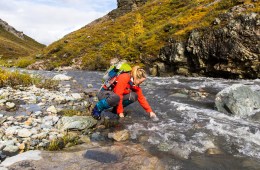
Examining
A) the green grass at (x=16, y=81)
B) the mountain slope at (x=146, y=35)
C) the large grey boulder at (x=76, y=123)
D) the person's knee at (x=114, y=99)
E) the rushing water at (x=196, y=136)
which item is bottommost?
the rushing water at (x=196, y=136)

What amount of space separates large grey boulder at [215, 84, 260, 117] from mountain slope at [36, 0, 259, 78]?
14.6 metres

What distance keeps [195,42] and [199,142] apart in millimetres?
19338

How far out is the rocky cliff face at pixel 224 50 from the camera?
70.1 feet

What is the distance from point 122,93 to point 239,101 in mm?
4760

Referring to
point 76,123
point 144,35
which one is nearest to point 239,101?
point 76,123

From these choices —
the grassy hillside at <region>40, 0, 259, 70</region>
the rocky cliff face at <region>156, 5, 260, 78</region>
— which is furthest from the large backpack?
the grassy hillside at <region>40, 0, 259, 70</region>

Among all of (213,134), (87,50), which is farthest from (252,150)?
(87,50)

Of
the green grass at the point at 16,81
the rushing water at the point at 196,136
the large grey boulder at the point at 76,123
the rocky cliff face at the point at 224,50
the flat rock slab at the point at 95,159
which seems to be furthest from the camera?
the rocky cliff face at the point at 224,50

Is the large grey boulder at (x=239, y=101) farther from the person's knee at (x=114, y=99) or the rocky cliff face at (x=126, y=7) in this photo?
the rocky cliff face at (x=126, y=7)

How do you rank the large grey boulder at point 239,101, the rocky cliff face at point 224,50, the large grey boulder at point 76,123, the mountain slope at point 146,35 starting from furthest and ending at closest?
the mountain slope at point 146,35 → the rocky cliff face at point 224,50 → the large grey boulder at point 239,101 → the large grey boulder at point 76,123

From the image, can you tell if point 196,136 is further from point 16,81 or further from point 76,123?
point 16,81

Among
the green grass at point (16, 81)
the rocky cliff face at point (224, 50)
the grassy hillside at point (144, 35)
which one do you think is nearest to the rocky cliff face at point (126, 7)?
the grassy hillside at point (144, 35)

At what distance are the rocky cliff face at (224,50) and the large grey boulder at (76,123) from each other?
17145 mm

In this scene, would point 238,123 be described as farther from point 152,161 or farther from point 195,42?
point 195,42
